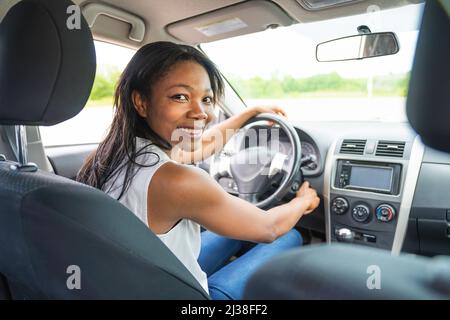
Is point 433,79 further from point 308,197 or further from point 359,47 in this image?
point 359,47

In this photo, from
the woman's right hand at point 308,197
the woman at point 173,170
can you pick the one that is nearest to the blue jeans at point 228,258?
the woman at point 173,170

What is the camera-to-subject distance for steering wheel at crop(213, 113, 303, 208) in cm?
195

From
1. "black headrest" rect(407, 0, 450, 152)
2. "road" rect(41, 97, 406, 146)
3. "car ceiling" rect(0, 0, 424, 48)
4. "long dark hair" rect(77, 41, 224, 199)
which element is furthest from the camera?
"road" rect(41, 97, 406, 146)

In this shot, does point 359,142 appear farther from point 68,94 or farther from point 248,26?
point 68,94

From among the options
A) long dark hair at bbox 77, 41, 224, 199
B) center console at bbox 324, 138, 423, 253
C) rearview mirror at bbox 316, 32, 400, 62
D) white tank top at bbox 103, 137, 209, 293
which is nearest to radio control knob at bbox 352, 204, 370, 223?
center console at bbox 324, 138, 423, 253

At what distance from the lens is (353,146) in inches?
85.7

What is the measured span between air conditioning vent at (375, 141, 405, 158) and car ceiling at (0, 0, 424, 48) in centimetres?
71

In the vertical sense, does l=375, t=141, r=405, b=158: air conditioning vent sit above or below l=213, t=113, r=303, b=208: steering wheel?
above

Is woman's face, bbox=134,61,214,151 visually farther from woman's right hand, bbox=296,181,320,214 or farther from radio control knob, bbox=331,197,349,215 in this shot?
radio control knob, bbox=331,197,349,215

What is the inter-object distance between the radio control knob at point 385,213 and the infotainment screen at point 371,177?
10cm

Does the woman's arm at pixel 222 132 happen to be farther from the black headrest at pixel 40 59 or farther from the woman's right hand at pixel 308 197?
the black headrest at pixel 40 59

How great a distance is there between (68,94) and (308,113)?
6.85ft

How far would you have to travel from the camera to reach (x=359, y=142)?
217 centimetres

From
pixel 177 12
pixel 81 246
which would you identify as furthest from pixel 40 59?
pixel 177 12
